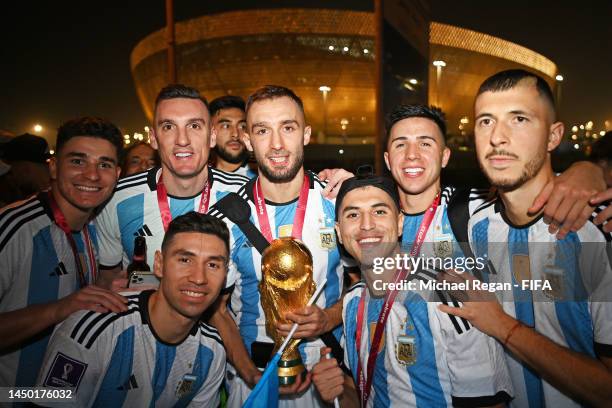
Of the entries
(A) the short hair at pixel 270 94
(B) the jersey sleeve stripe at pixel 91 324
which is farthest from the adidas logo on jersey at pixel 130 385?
(A) the short hair at pixel 270 94

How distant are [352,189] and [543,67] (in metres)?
64.9

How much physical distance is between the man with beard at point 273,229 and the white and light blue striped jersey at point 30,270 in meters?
1.22

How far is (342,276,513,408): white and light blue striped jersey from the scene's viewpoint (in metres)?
2.31

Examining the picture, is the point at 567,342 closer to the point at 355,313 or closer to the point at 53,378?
the point at 355,313

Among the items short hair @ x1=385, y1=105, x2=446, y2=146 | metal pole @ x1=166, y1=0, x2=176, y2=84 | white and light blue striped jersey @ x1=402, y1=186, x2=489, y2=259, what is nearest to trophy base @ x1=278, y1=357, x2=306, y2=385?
white and light blue striped jersey @ x1=402, y1=186, x2=489, y2=259

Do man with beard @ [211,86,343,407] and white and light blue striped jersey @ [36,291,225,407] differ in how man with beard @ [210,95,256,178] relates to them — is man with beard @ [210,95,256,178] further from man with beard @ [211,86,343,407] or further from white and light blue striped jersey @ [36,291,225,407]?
white and light blue striped jersey @ [36,291,225,407]

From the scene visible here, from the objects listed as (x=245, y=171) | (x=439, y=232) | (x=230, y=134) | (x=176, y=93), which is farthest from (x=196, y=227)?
(x=230, y=134)

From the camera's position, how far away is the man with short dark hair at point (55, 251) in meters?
2.80

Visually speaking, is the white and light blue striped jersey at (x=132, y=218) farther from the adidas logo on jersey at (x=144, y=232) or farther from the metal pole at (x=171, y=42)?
the metal pole at (x=171, y=42)

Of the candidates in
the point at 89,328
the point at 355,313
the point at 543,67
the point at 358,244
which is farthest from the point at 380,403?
the point at 543,67

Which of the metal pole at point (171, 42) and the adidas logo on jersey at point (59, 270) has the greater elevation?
the metal pole at point (171, 42)

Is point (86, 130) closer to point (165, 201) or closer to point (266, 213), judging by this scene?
point (165, 201)

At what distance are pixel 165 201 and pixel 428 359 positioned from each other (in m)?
2.60

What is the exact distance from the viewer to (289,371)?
8.53 ft
